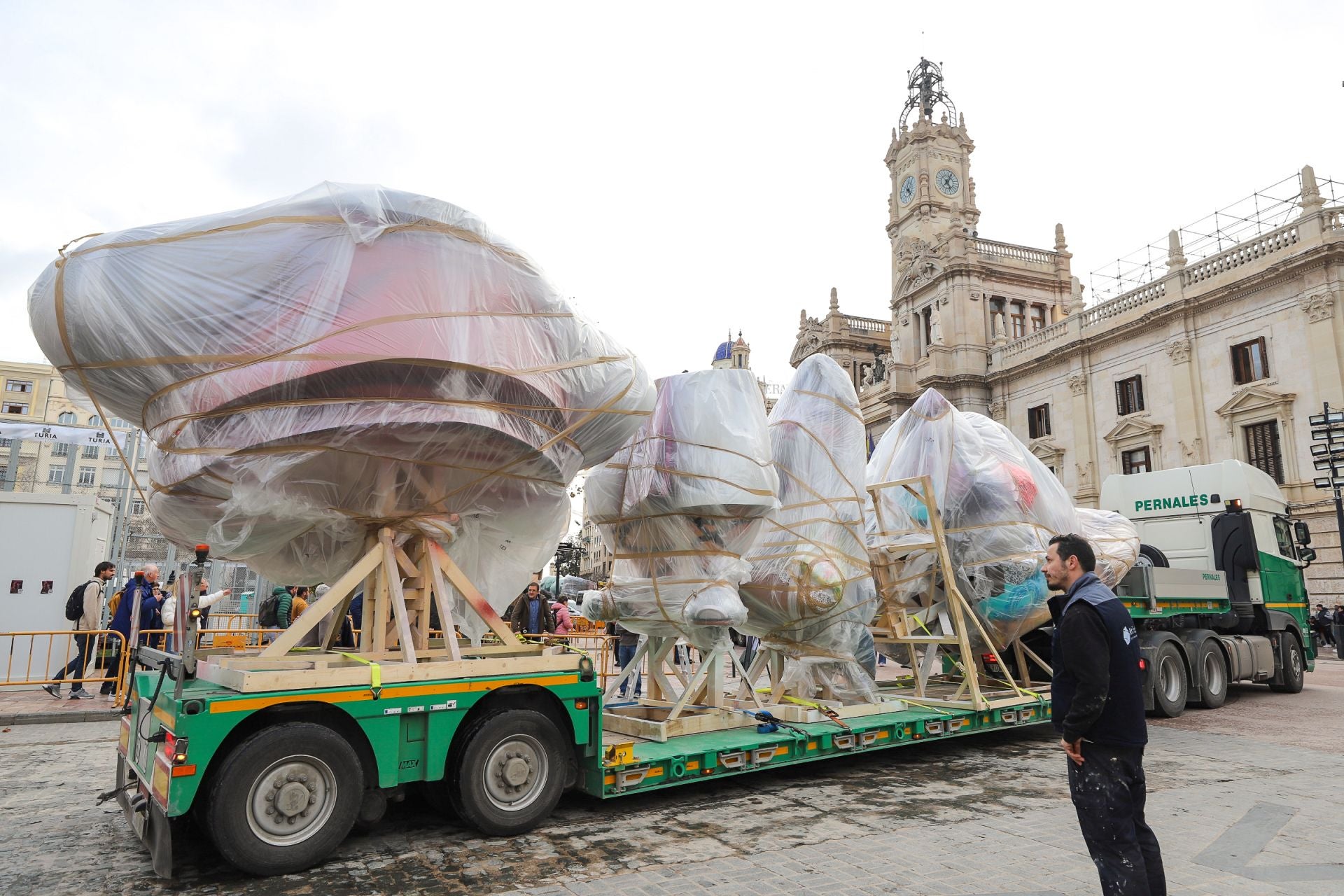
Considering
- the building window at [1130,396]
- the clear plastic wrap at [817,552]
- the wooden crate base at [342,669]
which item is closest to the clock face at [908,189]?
the building window at [1130,396]

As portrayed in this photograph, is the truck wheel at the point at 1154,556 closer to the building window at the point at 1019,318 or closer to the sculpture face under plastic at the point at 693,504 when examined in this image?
the sculpture face under plastic at the point at 693,504

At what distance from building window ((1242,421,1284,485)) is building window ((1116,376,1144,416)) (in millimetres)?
4536

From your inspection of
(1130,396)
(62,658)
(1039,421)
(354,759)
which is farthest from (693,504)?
(1039,421)

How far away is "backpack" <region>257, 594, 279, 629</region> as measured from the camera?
13320 mm

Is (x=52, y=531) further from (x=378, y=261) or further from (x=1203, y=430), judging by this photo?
(x=1203, y=430)

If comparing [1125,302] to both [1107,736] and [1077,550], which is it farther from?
[1107,736]

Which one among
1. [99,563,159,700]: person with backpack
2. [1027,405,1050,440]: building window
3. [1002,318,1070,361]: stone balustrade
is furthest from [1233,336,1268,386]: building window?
[99,563,159,700]: person with backpack

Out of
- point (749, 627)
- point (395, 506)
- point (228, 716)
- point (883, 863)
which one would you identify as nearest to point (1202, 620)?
point (749, 627)

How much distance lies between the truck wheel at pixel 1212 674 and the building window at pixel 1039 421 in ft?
84.7

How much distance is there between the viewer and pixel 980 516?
9438 millimetres

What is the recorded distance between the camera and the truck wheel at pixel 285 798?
4.55 metres

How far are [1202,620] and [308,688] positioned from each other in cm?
1382

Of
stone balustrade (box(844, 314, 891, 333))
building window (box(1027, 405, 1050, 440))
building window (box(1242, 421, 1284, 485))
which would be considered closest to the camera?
building window (box(1242, 421, 1284, 485))

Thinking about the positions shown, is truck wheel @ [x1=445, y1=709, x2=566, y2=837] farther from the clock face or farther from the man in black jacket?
the clock face
